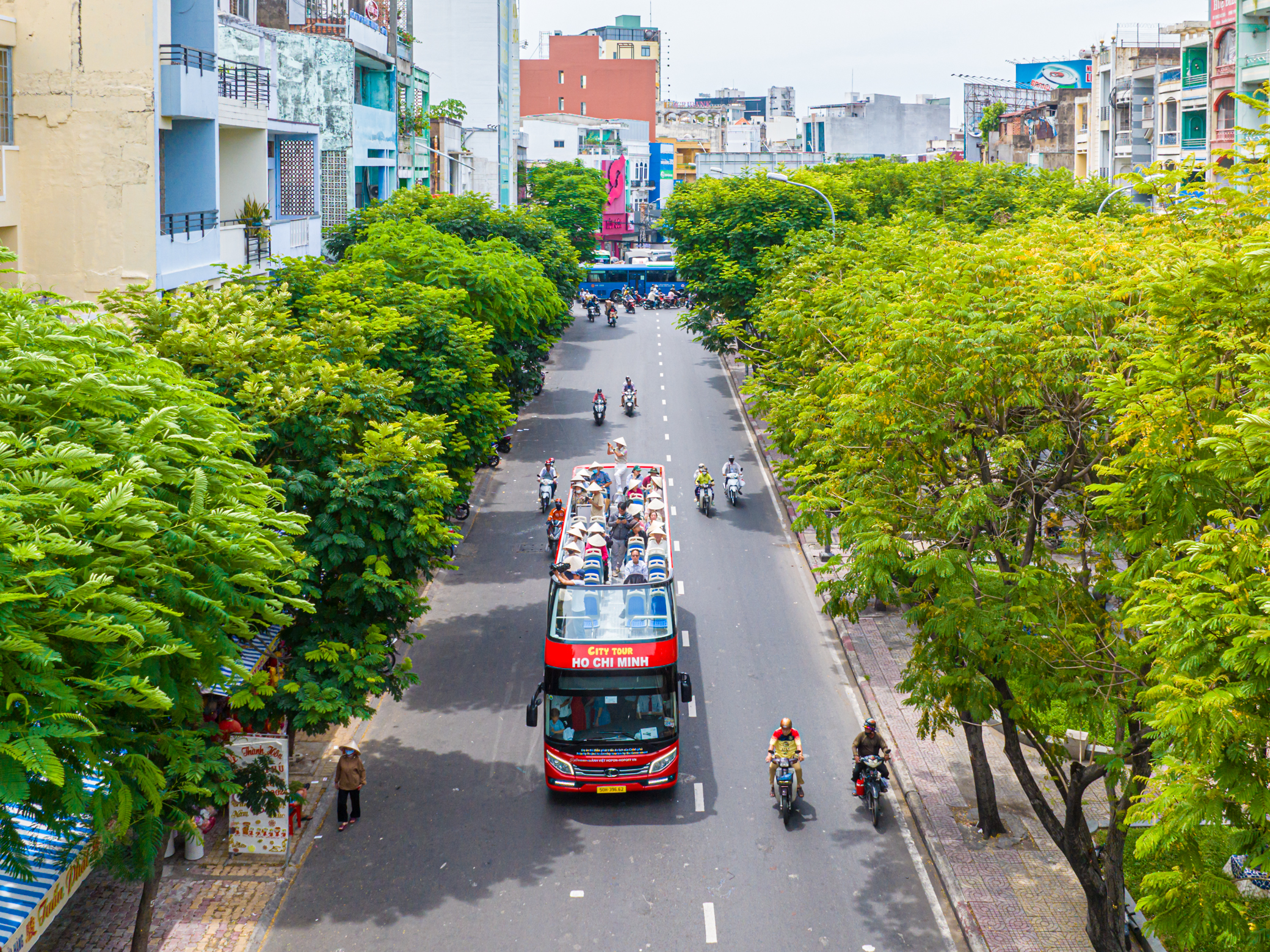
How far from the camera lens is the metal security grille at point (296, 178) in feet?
112

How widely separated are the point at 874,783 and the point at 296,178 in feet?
82.2

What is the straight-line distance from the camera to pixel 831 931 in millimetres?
15477

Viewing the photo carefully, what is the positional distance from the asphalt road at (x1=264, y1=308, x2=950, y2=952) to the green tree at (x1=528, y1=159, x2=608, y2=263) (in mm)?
40953

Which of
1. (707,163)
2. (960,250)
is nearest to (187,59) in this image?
(960,250)

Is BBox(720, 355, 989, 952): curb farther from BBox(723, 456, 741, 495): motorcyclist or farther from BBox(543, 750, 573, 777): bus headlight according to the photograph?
BBox(723, 456, 741, 495): motorcyclist

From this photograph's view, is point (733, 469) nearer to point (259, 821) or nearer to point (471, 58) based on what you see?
point (259, 821)

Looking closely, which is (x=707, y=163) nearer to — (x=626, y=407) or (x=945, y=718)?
(x=626, y=407)

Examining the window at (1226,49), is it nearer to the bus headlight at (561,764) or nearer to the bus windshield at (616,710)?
the bus windshield at (616,710)

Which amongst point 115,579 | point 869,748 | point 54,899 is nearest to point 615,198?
point 869,748

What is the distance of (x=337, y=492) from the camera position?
16375 mm

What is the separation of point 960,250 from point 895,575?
5.03 metres

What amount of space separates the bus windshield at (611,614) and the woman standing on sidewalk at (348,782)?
3508mm

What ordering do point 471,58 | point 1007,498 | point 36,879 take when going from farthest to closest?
point 471,58
point 1007,498
point 36,879

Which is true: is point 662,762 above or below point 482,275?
below
